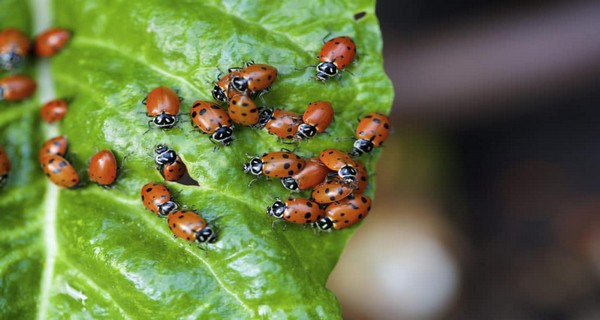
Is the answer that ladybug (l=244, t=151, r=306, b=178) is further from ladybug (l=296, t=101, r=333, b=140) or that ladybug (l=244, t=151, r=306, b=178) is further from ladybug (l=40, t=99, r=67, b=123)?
ladybug (l=40, t=99, r=67, b=123)

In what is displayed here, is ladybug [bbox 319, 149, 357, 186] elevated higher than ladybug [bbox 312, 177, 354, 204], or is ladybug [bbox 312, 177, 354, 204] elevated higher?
ladybug [bbox 319, 149, 357, 186]

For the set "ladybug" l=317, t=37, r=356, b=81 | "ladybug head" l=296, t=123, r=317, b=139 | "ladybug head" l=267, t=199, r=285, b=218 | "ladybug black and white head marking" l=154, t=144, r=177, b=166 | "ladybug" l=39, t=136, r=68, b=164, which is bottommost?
"ladybug head" l=267, t=199, r=285, b=218

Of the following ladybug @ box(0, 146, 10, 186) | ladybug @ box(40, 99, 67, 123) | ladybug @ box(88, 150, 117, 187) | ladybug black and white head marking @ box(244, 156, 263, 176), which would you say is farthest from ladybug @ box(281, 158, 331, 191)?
ladybug @ box(0, 146, 10, 186)

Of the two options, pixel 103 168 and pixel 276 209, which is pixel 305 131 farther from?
pixel 103 168

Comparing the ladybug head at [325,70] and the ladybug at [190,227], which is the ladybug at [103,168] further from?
the ladybug head at [325,70]

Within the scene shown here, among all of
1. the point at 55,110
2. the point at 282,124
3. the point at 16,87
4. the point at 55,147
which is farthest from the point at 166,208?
the point at 16,87

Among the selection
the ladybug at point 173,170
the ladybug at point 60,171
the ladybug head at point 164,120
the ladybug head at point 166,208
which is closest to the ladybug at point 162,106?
the ladybug head at point 164,120
